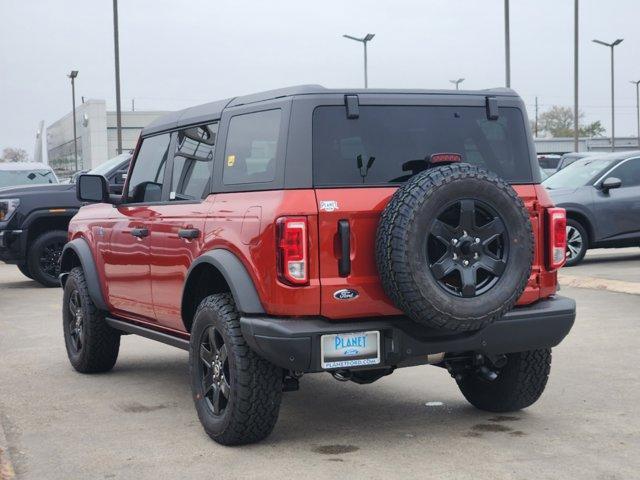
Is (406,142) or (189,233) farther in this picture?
(189,233)

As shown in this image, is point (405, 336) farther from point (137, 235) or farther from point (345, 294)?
point (137, 235)

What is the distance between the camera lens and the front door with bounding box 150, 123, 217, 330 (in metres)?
6.40

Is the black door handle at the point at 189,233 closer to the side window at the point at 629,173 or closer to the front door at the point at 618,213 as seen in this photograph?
the front door at the point at 618,213

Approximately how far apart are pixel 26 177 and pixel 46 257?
761 cm

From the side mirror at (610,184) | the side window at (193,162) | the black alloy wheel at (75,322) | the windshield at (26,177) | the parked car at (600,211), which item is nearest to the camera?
the side window at (193,162)

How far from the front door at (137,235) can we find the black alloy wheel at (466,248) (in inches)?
90.9

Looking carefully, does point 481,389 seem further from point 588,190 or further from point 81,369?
point 588,190

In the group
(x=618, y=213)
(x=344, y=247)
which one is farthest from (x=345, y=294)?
(x=618, y=213)

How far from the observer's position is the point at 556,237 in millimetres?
6109

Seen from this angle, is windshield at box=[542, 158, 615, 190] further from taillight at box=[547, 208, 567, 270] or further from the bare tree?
the bare tree

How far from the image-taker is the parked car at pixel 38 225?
15.6 m

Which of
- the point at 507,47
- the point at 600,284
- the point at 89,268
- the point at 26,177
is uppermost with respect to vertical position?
the point at 507,47

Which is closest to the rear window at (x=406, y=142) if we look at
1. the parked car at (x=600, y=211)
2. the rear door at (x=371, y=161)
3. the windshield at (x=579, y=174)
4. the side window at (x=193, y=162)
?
the rear door at (x=371, y=161)

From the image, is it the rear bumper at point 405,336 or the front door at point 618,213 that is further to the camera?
the front door at point 618,213
